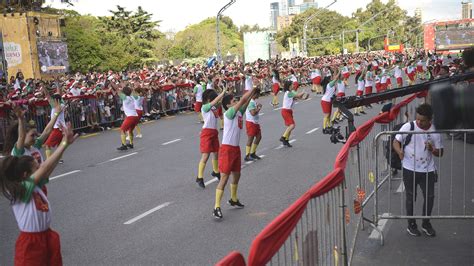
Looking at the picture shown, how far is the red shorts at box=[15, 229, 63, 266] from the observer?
4.78 m

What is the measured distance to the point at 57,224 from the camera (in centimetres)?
834

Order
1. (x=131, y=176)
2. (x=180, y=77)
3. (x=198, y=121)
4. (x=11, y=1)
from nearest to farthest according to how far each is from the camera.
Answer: (x=131, y=176)
(x=198, y=121)
(x=180, y=77)
(x=11, y=1)

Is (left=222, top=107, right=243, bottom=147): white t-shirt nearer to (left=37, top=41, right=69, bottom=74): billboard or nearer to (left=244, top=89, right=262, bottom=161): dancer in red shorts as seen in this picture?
(left=244, top=89, right=262, bottom=161): dancer in red shorts

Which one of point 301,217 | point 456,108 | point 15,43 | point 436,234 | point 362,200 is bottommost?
point 436,234

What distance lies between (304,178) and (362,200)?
11.6 feet

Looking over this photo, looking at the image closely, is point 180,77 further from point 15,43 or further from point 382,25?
point 382,25

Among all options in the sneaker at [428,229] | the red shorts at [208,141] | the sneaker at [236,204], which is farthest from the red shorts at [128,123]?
the sneaker at [428,229]

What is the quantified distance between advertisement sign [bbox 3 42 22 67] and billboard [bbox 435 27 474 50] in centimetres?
4164

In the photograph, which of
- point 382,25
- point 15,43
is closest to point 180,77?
point 15,43

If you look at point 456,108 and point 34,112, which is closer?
point 456,108

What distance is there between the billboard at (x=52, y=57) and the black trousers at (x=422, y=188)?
36.2m

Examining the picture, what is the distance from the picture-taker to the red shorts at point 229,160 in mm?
8336

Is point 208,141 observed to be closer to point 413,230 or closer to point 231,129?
point 231,129

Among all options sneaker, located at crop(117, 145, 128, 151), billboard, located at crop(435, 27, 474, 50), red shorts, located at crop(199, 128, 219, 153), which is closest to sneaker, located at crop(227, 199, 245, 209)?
red shorts, located at crop(199, 128, 219, 153)
